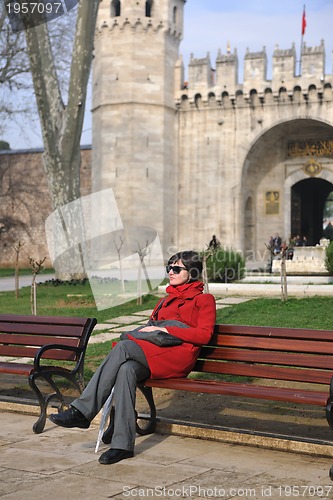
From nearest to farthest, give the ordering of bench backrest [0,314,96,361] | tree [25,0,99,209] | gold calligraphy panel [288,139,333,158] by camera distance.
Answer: bench backrest [0,314,96,361], tree [25,0,99,209], gold calligraphy panel [288,139,333,158]

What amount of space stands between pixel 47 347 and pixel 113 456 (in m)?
1.16

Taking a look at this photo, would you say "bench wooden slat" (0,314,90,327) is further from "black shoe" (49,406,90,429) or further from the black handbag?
"black shoe" (49,406,90,429)

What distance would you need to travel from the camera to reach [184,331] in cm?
450

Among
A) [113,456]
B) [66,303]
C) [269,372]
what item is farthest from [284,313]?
[113,456]

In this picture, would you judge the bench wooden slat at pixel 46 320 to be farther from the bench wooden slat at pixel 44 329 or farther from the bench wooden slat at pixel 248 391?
the bench wooden slat at pixel 248 391

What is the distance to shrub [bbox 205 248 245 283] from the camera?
52.7 feet

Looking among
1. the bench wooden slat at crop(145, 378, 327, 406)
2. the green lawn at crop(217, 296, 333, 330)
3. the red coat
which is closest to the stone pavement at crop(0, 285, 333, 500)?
the bench wooden slat at crop(145, 378, 327, 406)

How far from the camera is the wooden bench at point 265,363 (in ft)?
13.6

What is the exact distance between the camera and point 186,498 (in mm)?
3367

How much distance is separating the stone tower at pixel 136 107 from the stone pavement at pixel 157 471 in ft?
69.2

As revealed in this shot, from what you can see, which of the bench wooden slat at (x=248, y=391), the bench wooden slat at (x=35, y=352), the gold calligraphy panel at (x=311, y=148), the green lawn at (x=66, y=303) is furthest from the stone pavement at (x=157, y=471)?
the gold calligraphy panel at (x=311, y=148)

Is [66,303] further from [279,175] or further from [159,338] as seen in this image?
[279,175]

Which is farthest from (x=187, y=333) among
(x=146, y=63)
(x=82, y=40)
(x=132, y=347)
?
(x=146, y=63)

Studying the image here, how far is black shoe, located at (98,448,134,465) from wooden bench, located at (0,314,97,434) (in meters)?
0.85
